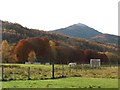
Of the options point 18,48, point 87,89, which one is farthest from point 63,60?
point 87,89

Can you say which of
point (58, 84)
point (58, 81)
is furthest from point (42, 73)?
point (58, 84)

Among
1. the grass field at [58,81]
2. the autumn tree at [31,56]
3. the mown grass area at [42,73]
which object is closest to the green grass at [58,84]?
the grass field at [58,81]

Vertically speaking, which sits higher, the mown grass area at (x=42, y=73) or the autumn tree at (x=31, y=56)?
the autumn tree at (x=31, y=56)

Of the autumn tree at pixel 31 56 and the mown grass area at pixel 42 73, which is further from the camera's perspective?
the autumn tree at pixel 31 56

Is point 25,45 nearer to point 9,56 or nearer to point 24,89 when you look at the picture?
point 9,56

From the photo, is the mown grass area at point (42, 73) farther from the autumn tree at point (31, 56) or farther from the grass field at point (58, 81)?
the autumn tree at point (31, 56)

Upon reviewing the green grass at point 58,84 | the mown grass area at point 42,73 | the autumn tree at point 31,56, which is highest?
the autumn tree at point 31,56

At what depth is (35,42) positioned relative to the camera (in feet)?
591

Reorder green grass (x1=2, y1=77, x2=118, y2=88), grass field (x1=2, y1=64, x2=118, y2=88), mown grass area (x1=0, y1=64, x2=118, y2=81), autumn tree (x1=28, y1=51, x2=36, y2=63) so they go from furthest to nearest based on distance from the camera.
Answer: autumn tree (x1=28, y1=51, x2=36, y2=63) < mown grass area (x1=0, y1=64, x2=118, y2=81) < grass field (x1=2, y1=64, x2=118, y2=88) < green grass (x1=2, y1=77, x2=118, y2=88)

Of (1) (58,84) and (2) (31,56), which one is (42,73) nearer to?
(1) (58,84)

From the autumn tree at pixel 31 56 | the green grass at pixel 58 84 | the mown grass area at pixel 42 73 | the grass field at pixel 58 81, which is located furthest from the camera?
the autumn tree at pixel 31 56

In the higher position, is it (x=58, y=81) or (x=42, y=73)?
(x=58, y=81)

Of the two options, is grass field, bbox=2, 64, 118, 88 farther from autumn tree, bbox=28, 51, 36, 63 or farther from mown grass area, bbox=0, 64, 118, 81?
autumn tree, bbox=28, 51, 36, 63

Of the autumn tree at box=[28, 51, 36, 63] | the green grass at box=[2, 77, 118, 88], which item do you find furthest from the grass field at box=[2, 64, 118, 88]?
the autumn tree at box=[28, 51, 36, 63]
